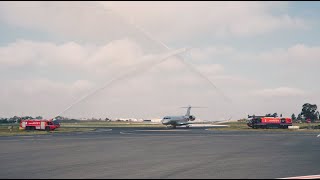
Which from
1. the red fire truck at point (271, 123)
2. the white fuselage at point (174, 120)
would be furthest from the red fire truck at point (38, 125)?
the red fire truck at point (271, 123)

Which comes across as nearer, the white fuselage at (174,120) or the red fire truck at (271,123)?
the red fire truck at (271,123)

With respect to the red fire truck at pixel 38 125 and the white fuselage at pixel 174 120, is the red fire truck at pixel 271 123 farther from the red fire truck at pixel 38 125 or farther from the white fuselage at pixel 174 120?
the red fire truck at pixel 38 125

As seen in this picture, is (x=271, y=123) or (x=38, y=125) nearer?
(x=38, y=125)

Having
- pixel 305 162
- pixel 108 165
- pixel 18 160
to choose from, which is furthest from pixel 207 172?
pixel 18 160

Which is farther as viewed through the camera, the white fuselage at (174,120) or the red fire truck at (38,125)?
the white fuselage at (174,120)

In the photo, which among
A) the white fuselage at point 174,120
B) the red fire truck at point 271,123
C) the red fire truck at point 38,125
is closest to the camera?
the red fire truck at point 38,125

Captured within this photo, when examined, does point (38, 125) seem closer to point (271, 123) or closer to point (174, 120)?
point (174, 120)

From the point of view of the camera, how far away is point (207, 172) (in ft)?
58.0

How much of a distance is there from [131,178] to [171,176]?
186 centimetres

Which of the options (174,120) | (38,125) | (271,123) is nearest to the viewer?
(38,125)

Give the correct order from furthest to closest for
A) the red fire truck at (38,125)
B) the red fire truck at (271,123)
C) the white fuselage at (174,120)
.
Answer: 1. the white fuselage at (174,120)
2. the red fire truck at (271,123)
3. the red fire truck at (38,125)

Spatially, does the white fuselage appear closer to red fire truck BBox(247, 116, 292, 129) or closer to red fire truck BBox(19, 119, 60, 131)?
red fire truck BBox(247, 116, 292, 129)

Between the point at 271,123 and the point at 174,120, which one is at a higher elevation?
the point at 174,120

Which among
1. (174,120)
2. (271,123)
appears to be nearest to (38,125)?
(174,120)
